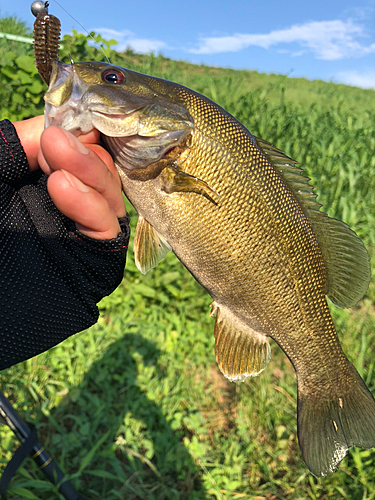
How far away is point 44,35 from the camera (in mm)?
1288

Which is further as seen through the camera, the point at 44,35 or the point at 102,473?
the point at 102,473

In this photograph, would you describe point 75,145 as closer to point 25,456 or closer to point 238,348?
point 238,348

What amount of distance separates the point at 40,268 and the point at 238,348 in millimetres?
921

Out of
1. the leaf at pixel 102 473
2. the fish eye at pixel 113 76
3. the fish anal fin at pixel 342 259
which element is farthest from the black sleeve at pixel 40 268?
the leaf at pixel 102 473

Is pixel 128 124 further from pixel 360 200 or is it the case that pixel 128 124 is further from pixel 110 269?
pixel 360 200

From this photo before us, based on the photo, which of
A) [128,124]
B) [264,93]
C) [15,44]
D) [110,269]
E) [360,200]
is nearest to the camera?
[128,124]

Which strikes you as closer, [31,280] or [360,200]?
[31,280]

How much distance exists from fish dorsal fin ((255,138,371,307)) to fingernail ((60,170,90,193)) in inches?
31.3

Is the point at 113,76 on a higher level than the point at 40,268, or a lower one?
higher

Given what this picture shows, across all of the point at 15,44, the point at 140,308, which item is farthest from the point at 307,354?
the point at 15,44

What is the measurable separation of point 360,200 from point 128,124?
Answer: 421 cm

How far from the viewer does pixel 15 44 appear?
6.91 meters

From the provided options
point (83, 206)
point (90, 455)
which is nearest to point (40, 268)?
point (83, 206)

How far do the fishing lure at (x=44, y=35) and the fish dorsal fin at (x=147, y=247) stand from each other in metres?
0.68
